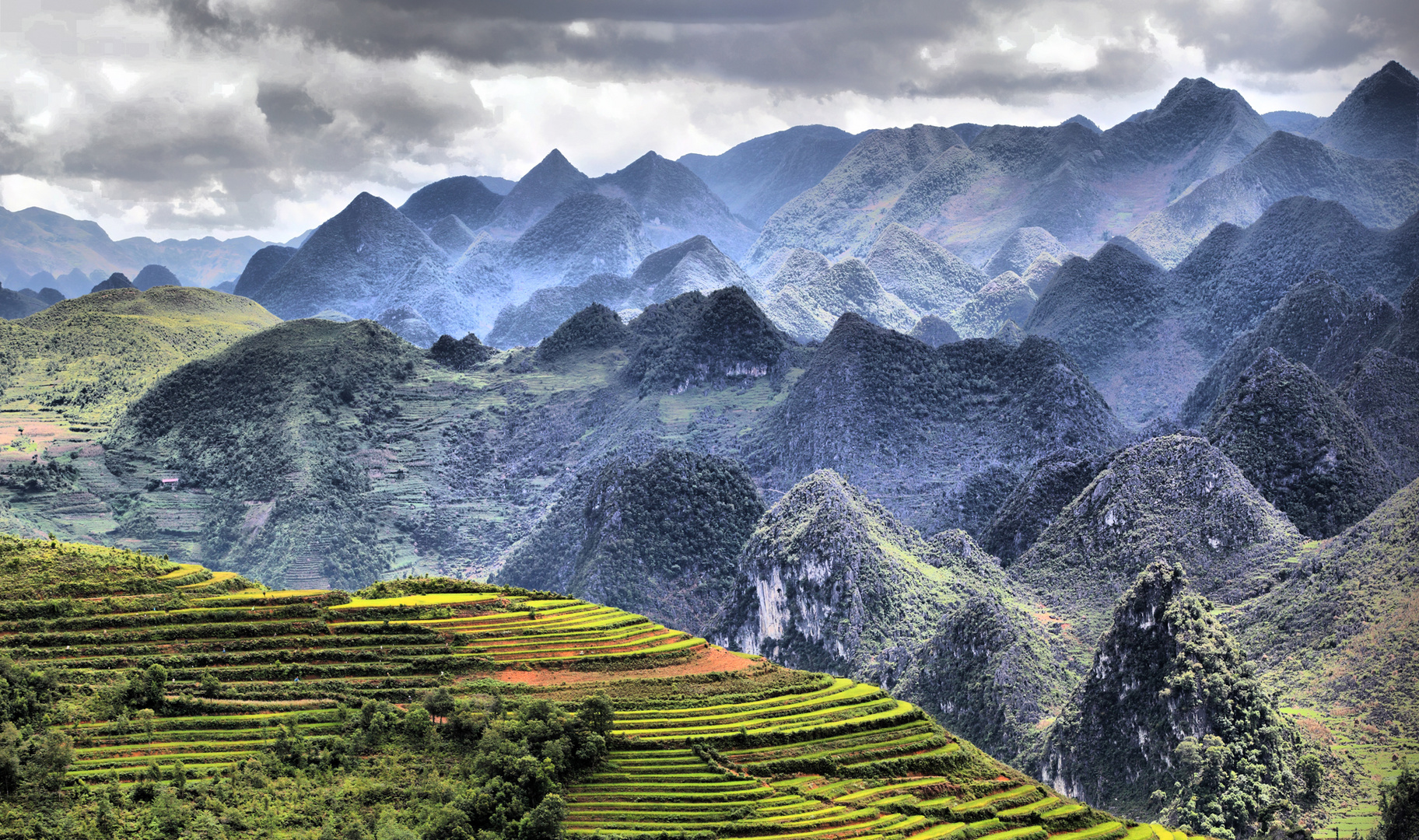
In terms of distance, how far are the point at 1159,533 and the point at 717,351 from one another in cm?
7350

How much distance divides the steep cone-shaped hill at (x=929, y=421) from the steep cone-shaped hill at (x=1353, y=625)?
4445 centimetres

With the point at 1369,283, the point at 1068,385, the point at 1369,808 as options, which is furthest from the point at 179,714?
the point at 1369,283

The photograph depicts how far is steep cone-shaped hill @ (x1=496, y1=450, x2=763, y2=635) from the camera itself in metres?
89.3

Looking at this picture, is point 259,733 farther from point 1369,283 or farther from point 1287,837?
point 1369,283

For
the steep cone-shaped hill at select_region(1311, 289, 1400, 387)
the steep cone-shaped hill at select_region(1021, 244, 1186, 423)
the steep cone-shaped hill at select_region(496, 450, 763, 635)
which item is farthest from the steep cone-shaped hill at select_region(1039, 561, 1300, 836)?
the steep cone-shaped hill at select_region(1021, 244, 1186, 423)

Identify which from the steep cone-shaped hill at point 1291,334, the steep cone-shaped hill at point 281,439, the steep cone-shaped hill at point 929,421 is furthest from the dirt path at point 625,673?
the steep cone-shaped hill at point 1291,334

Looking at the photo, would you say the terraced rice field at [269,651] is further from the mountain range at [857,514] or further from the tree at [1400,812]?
the tree at [1400,812]

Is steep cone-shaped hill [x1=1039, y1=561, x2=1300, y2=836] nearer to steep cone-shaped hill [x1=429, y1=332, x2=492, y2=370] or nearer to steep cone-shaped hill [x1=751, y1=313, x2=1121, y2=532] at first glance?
steep cone-shaped hill [x1=751, y1=313, x2=1121, y2=532]

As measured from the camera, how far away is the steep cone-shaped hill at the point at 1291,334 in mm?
124250

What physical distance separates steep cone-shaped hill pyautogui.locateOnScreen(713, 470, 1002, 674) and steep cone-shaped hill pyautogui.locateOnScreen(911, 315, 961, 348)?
361 feet

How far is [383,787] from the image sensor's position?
38812mm

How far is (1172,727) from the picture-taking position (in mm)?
54906

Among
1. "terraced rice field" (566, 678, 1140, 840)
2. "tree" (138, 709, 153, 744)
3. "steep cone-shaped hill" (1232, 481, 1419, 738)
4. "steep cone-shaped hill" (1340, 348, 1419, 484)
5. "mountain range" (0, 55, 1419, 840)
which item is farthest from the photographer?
"steep cone-shaped hill" (1340, 348, 1419, 484)

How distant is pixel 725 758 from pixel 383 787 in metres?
11.7
